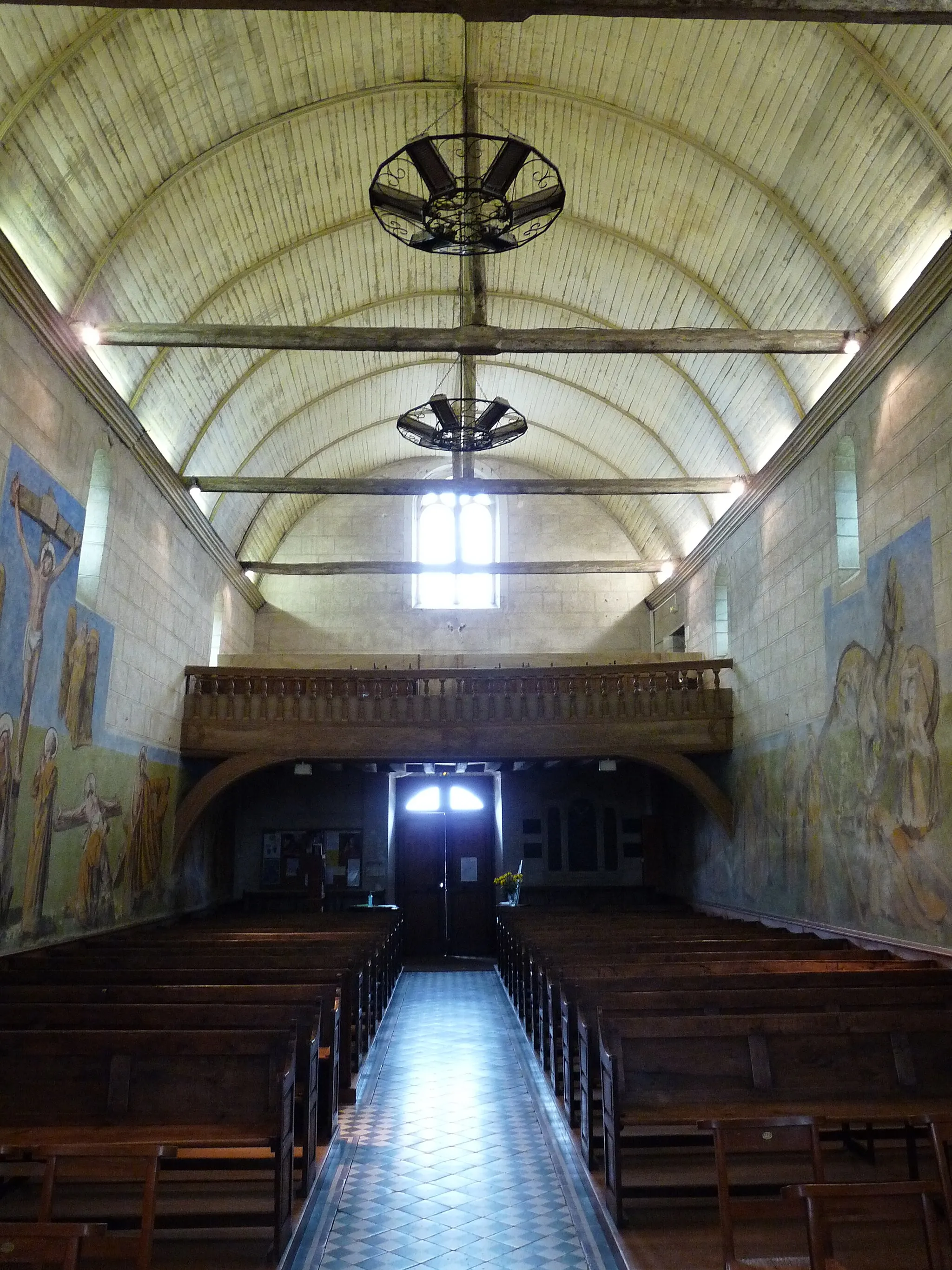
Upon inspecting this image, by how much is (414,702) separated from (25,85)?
31.2ft

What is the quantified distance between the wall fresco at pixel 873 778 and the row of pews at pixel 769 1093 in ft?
6.36

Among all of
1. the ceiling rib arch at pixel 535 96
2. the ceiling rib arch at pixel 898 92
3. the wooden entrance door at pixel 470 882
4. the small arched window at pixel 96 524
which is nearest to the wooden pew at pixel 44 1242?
the small arched window at pixel 96 524

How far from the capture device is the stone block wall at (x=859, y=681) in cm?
930

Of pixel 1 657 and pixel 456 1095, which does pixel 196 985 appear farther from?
pixel 1 657

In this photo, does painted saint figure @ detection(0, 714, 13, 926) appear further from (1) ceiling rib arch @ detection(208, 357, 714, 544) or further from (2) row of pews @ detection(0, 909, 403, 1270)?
(1) ceiling rib arch @ detection(208, 357, 714, 544)

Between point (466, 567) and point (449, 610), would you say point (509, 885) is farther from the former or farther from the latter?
point (466, 567)

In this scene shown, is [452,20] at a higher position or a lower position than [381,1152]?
higher

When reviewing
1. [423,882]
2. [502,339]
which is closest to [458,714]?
[502,339]

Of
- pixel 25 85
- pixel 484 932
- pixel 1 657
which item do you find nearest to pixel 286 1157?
pixel 1 657

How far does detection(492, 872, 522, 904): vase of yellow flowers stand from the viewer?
62.3 ft

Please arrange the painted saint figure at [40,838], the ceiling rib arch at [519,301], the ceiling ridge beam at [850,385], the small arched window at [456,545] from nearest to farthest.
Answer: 1. the ceiling ridge beam at [850,385]
2. the painted saint figure at [40,838]
3. the ceiling rib arch at [519,301]
4. the small arched window at [456,545]

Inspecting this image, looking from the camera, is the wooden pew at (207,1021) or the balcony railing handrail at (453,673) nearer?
the wooden pew at (207,1021)

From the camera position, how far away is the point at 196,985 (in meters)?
7.67

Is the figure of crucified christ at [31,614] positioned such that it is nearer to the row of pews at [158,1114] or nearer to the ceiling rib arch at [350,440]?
the row of pews at [158,1114]
